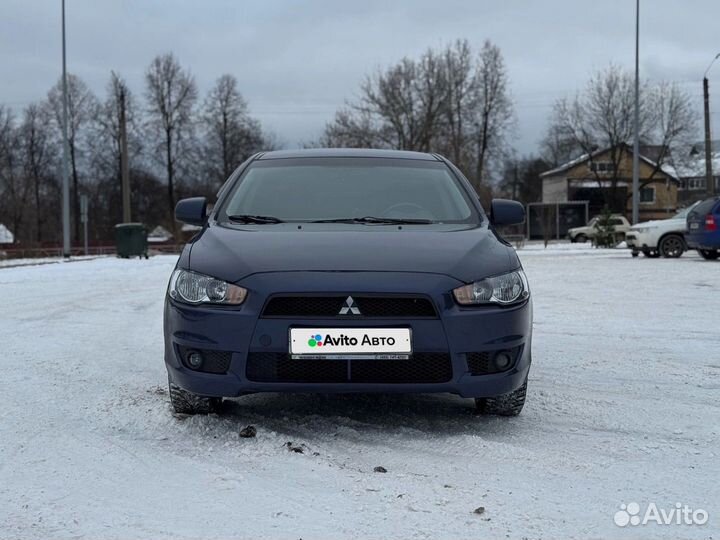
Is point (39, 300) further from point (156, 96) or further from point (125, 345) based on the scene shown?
point (156, 96)

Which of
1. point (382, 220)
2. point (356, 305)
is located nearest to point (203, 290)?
point (356, 305)

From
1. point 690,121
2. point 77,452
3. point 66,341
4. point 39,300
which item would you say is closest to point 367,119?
point 690,121

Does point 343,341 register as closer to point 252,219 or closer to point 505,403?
point 505,403

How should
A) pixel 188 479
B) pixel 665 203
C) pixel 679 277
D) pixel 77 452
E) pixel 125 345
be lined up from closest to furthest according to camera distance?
pixel 188 479 → pixel 77 452 → pixel 125 345 → pixel 679 277 → pixel 665 203

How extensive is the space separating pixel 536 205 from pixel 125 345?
5392 cm

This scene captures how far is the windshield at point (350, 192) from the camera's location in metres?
4.77

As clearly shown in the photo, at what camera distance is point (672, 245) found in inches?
848

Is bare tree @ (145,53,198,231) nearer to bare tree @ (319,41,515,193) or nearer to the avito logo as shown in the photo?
bare tree @ (319,41,515,193)

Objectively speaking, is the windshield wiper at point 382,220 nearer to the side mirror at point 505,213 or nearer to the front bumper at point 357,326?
the side mirror at point 505,213

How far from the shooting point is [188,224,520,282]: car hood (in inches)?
149

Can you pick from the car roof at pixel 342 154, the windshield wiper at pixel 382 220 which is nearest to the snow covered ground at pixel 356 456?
the windshield wiper at pixel 382 220

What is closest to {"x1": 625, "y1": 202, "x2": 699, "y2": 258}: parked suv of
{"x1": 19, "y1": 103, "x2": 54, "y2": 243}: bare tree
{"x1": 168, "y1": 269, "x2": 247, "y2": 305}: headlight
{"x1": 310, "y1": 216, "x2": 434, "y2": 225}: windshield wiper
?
{"x1": 310, "y1": 216, "x2": 434, "y2": 225}: windshield wiper

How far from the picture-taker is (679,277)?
1440 centimetres

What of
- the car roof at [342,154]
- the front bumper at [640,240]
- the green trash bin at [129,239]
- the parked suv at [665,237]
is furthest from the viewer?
the green trash bin at [129,239]
